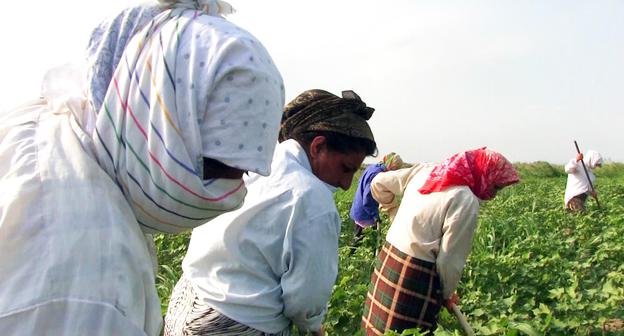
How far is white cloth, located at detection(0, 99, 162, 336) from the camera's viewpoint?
31.3 inches

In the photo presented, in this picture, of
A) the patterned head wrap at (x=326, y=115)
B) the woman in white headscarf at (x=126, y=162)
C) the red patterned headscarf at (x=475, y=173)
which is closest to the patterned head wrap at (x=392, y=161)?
the red patterned headscarf at (x=475, y=173)

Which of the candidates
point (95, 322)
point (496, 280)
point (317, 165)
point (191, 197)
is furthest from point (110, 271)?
point (496, 280)

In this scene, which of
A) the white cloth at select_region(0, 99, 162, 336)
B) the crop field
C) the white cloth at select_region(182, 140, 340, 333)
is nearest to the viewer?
the white cloth at select_region(0, 99, 162, 336)

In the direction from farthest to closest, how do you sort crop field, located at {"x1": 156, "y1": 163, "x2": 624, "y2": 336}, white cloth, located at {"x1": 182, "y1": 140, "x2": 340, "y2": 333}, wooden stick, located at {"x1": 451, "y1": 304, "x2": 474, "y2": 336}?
wooden stick, located at {"x1": 451, "y1": 304, "x2": 474, "y2": 336} < crop field, located at {"x1": 156, "y1": 163, "x2": 624, "y2": 336} < white cloth, located at {"x1": 182, "y1": 140, "x2": 340, "y2": 333}

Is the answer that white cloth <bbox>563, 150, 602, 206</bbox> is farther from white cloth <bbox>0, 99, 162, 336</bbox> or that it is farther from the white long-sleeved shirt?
white cloth <bbox>0, 99, 162, 336</bbox>

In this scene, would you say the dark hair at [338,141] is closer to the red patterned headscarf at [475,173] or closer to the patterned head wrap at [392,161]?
the red patterned headscarf at [475,173]

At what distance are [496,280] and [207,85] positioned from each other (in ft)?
12.5

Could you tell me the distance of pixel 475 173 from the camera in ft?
11.6

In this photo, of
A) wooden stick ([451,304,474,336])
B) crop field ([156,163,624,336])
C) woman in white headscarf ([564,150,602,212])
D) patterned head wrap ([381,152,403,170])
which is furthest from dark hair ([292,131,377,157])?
woman in white headscarf ([564,150,602,212])

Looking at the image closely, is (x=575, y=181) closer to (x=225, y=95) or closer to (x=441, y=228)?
(x=441, y=228)

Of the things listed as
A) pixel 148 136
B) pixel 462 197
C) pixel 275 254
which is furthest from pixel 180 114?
pixel 462 197

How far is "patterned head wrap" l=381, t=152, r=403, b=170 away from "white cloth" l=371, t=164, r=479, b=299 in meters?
3.12

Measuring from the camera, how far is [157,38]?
0.96 m

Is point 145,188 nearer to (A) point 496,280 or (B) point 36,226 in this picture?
(B) point 36,226
